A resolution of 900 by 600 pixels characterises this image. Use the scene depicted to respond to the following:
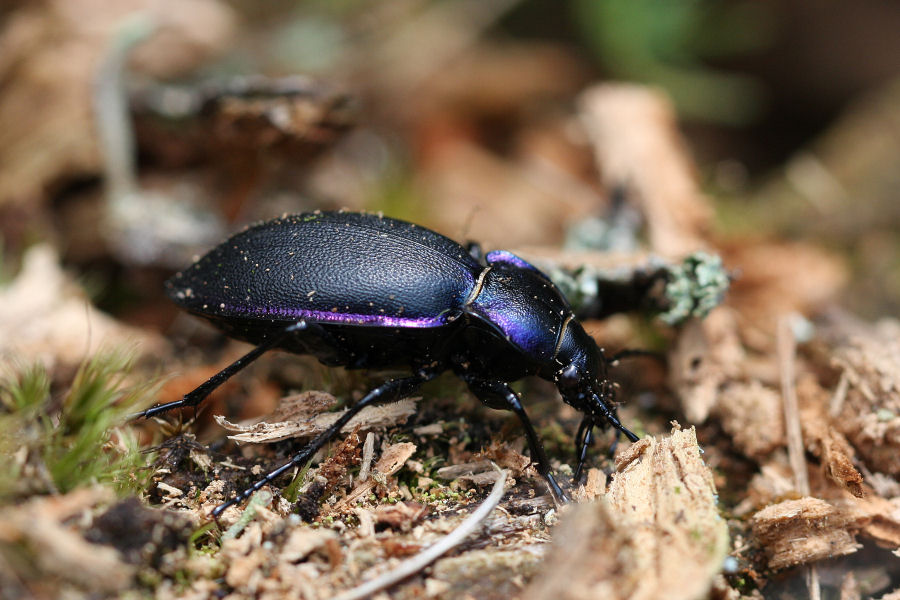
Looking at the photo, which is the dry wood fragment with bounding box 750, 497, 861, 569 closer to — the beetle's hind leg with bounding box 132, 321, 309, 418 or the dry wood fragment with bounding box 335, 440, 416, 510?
the dry wood fragment with bounding box 335, 440, 416, 510

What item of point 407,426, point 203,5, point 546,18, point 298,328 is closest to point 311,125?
point 298,328

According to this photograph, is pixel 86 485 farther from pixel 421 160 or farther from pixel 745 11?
pixel 745 11

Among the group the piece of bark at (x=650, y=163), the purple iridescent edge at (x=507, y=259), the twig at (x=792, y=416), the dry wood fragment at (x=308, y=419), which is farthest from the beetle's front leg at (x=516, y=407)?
the piece of bark at (x=650, y=163)

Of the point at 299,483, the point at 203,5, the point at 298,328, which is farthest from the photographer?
the point at 203,5

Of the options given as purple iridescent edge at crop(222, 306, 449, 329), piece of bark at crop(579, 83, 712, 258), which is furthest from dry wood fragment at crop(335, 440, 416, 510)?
piece of bark at crop(579, 83, 712, 258)

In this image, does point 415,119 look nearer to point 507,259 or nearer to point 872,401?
point 507,259

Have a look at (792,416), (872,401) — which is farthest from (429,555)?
(872,401)

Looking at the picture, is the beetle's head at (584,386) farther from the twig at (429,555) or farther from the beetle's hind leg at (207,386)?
the beetle's hind leg at (207,386)
